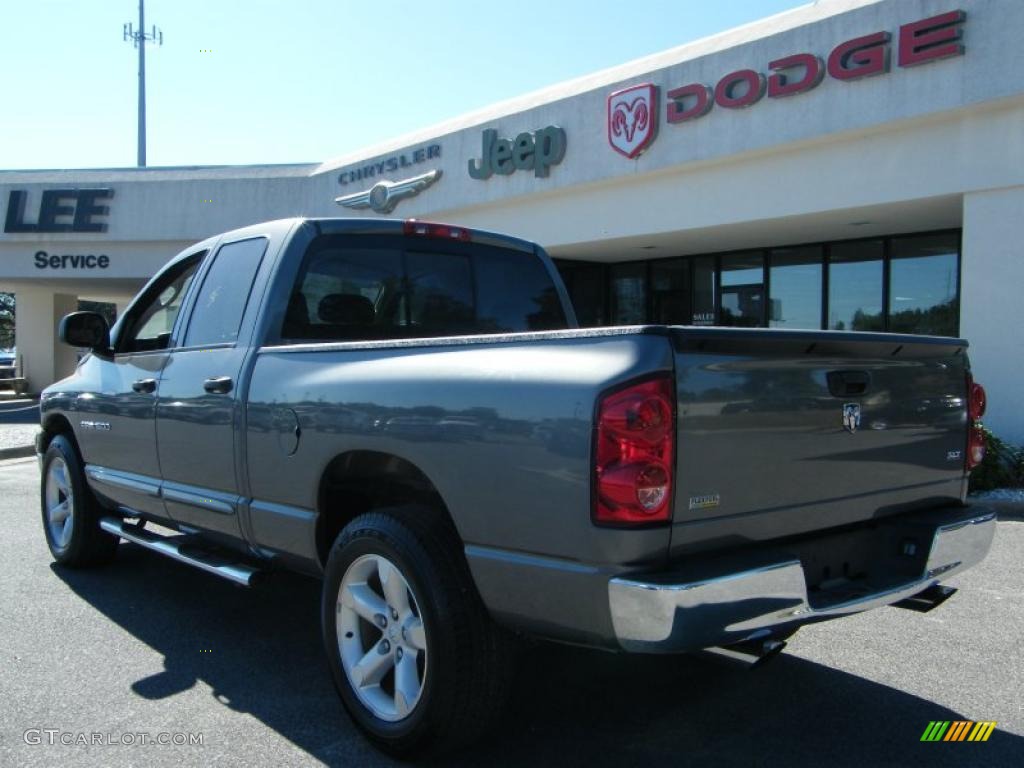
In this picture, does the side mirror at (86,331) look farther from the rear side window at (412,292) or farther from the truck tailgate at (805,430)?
the truck tailgate at (805,430)

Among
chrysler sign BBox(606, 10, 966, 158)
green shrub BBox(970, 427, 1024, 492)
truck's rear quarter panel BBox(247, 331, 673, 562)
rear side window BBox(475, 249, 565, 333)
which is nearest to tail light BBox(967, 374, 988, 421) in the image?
truck's rear quarter panel BBox(247, 331, 673, 562)

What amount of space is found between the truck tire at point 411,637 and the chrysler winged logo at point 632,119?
11248 mm

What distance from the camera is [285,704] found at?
12.1 ft

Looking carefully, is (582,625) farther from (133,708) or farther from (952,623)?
(952,623)

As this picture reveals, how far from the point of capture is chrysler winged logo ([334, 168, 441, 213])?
1733 centimetres

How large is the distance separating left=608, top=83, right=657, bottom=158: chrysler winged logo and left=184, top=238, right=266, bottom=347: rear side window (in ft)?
32.4

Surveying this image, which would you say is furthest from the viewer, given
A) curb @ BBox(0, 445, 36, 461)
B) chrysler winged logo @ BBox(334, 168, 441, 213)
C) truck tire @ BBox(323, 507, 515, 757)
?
chrysler winged logo @ BBox(334, 168, 441, 213)

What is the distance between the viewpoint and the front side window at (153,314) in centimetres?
515

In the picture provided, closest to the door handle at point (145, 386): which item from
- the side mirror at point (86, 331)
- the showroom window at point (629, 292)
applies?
the side mirror at point (86, 331)

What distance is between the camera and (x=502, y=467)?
2748mm

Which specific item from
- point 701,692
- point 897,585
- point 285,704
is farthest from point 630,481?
point 285,704

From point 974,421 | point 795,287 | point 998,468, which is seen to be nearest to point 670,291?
point 795,287
